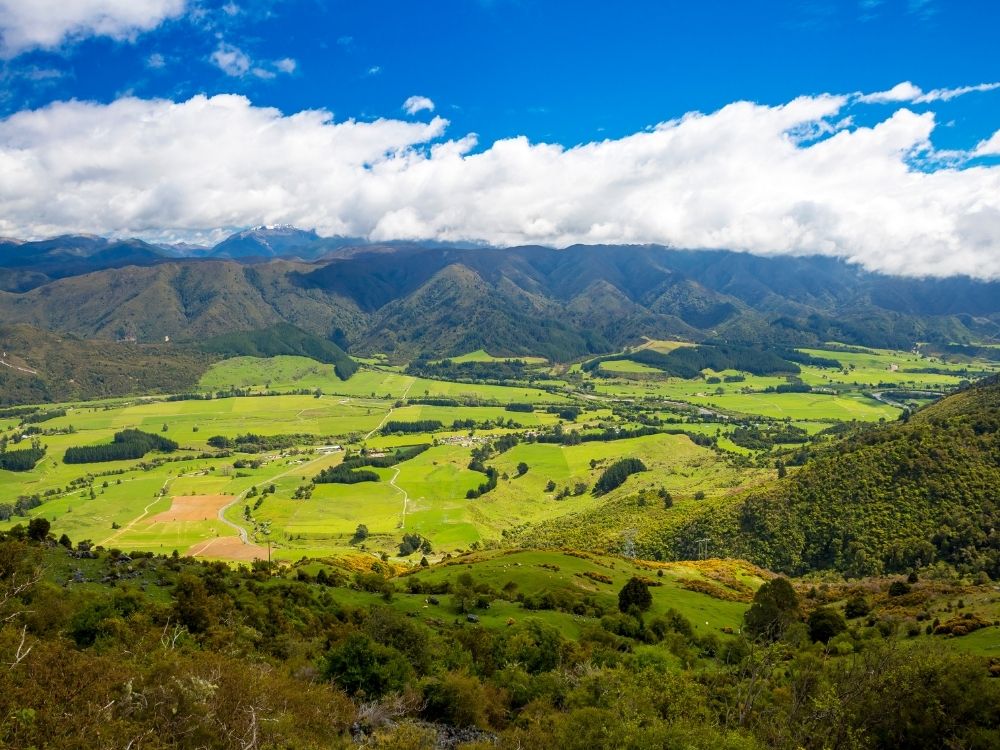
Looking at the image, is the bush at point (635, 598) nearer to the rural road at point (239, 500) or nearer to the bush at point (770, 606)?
the bush at point (770, 606)

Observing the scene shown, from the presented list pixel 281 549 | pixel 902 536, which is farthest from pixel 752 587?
pixel 281 549

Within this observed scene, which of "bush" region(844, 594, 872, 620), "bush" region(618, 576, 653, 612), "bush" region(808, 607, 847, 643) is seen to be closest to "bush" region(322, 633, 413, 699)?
"bush" region(618, 576, 653, 612)

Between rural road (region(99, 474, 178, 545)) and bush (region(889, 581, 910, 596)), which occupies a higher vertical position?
bush (region(889, 581, 910, 596))

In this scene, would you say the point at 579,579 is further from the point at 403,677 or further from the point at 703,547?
the point at 403,677

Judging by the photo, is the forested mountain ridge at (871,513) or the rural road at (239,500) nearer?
the forested mountain ridge at (871,513)

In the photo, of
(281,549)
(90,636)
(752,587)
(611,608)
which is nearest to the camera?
(90,636)

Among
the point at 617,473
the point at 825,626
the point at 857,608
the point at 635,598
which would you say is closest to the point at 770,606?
the point at 825,626

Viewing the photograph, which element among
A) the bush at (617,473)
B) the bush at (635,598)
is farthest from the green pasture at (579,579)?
the bush at (617,473)

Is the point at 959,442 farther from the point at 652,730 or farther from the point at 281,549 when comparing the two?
the point at 281,549

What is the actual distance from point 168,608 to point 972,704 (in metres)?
41.0

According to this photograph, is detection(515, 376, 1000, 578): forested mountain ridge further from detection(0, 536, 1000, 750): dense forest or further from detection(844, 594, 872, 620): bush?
detection(0, 536, 1000, 750): dense forest

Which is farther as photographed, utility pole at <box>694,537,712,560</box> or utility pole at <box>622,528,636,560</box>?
utility pole at <box>622,528,636,560</box>

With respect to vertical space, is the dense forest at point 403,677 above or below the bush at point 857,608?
above

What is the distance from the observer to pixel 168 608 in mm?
38781
